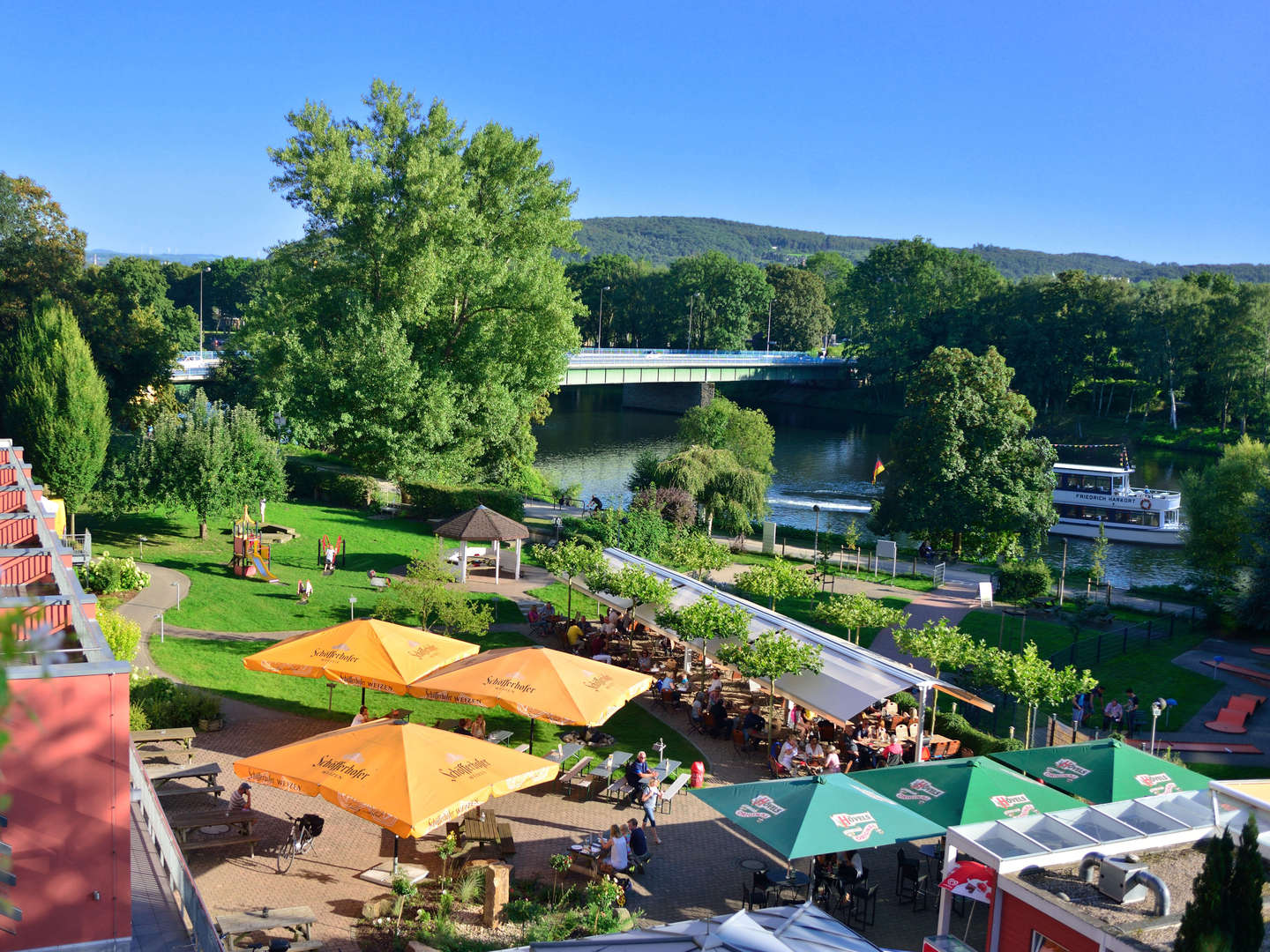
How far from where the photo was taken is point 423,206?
39531mm

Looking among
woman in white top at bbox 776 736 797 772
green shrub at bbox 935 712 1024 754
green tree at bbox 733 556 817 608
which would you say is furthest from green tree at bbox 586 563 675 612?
green shrub at bbox 935 712 1024 754

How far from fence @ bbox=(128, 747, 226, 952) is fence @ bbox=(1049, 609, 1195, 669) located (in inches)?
889

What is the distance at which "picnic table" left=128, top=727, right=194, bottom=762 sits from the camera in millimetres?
17703

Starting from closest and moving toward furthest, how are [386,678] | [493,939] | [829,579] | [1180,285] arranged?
[493,939], [386,678], [829,579], [1180,285]

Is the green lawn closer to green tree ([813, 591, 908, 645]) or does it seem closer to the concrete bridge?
green tree ([813, 591, 908, 645])

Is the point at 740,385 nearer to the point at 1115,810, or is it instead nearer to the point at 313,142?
the point at 313,142

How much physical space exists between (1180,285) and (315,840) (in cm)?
8198

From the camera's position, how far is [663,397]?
96812 mm

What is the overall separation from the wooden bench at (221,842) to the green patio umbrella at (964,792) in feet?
28.5

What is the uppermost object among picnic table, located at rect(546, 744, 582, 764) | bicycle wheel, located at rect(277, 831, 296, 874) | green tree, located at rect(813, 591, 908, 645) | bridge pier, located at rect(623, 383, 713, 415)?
bridge pier, located at rect(623, 383, 713, 415)

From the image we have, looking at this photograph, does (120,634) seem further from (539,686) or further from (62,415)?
(62,415)

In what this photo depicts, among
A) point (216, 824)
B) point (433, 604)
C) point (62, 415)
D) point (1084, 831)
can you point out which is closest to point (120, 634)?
point (433, 604)

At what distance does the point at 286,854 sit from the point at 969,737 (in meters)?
12.7

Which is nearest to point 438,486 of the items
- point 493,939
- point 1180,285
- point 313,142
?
point 313,142
